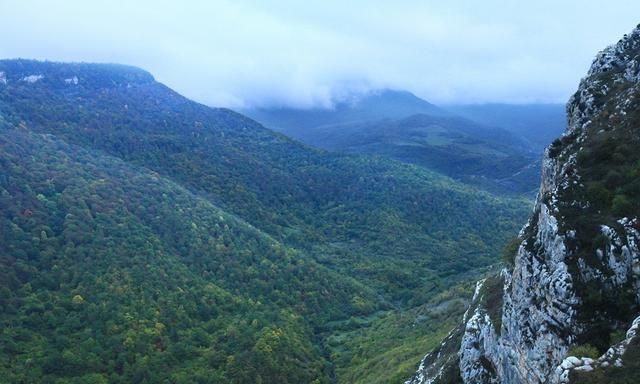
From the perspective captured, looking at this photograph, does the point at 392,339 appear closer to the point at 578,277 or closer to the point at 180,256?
the point at 180,256

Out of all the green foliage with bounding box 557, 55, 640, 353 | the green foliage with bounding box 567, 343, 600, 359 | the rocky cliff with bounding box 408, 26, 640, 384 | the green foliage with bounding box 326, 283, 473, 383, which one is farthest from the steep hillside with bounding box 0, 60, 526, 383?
the green foliage with bounding box 567, 343, 600, 359

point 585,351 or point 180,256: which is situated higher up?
point 585,351

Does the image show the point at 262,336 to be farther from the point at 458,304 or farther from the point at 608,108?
the point at 608,108

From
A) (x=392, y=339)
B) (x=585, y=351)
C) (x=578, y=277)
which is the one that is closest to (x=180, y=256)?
(x=392, y=339)

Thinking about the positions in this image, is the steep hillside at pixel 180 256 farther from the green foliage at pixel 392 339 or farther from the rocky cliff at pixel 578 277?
the rocky cliff at pixel 578 277

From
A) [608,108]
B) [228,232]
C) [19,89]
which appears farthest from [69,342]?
[19,89]

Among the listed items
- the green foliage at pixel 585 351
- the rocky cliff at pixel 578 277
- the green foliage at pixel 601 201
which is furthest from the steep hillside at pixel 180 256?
the green foliage at pixel 585 351
